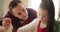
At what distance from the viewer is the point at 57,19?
1.66 meters

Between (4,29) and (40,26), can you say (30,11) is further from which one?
(4,29)

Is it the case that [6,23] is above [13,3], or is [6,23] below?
below

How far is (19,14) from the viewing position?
65.6 inches

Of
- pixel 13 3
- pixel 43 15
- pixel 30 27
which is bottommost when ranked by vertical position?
pixel 30 27

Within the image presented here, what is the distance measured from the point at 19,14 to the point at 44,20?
0.73ft

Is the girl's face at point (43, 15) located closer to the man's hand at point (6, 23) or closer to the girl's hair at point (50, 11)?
the girl's hair at point (50, 11)

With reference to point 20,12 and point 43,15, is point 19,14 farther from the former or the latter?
point 43,15

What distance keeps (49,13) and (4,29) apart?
0.42 meters

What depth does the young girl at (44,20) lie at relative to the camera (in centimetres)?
166

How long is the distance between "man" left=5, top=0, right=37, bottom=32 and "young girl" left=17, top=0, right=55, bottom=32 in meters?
0.04

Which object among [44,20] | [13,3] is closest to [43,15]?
[44,20]

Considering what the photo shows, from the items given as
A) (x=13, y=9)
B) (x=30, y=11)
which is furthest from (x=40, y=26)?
(x=13, y=9)

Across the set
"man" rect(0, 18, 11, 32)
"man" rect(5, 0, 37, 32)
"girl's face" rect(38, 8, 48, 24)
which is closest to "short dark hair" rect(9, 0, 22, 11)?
"man" rect(5, 0, 37, 32)

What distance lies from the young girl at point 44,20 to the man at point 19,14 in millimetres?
37
